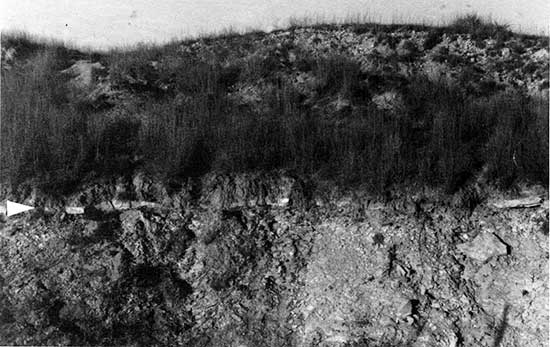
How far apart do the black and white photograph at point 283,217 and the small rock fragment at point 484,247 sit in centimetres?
2

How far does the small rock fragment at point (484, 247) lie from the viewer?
9812mm

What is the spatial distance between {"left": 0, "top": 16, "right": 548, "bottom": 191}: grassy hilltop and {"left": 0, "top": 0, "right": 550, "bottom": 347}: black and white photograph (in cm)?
5

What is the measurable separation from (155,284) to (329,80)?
6.22m

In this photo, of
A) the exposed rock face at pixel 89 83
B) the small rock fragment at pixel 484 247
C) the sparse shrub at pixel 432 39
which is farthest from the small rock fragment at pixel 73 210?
the sparse shrub at pixel 432 39

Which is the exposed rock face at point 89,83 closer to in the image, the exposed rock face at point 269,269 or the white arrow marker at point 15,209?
the white arrow marker at point 15,209

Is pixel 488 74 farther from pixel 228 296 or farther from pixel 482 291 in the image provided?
pixel 228 296

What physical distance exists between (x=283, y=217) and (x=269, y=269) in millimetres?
996

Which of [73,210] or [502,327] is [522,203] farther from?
[73,210]

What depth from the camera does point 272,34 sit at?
1698 centimetres

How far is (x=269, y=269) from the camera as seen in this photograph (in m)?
10.1

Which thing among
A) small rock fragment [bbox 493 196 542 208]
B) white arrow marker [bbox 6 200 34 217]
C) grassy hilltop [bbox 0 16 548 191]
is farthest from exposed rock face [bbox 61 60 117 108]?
small rock fragment [bbox 493 196 542 208]

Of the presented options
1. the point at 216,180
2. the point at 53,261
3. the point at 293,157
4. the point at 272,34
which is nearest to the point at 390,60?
the point at 272,34

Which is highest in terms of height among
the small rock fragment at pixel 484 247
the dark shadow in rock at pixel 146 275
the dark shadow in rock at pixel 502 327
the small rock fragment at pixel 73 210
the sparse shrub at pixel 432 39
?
the sparse shrub at pixel 432 39

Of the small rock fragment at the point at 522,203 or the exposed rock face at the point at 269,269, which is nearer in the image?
the exposed rock face at the point at 269,269
